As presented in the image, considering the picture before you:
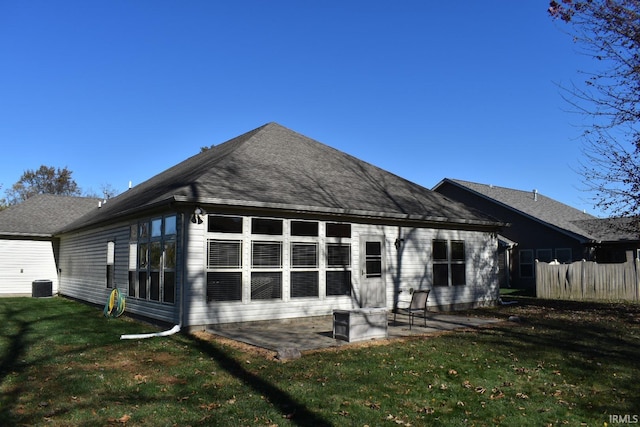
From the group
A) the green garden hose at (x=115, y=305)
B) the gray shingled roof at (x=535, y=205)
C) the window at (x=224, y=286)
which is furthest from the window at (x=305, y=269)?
the gray shingled roof at (x=535, y=205)

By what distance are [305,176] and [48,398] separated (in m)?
9.50

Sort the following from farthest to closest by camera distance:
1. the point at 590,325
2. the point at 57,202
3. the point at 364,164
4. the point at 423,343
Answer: the point at 57,202, the point at 364,164, the point at 590,325, the point at 423,343

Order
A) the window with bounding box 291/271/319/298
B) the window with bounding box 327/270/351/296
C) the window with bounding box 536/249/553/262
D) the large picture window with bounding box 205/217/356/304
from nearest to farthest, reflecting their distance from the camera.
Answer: the large picture window with bounding box 205/217/356/304
the window with bounding box 291/271/319/298
the window with bounding box 327/270/351/296
the window with bounding box 536/249/553/262

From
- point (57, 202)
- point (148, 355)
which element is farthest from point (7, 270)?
point (148, 355)

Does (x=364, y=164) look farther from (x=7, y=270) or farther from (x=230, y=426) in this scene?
(x=7, y=270)

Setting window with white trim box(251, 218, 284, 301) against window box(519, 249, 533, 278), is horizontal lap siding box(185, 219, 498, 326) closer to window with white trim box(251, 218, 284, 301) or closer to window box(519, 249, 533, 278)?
window with white trim box(251, 218, 284, 301)

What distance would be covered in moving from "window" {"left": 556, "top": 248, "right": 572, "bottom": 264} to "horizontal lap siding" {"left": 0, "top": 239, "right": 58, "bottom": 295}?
85.7 feet

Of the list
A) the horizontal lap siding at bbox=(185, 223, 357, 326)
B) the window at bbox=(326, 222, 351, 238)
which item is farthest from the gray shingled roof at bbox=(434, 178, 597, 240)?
the horizontal lap siding at bbox=(185, 223, 357, 326)

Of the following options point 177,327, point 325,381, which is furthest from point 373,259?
point 325,381

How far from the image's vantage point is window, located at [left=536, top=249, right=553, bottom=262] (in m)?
27.0

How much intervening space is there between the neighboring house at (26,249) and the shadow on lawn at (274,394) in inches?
709

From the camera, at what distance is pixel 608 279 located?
2055cm

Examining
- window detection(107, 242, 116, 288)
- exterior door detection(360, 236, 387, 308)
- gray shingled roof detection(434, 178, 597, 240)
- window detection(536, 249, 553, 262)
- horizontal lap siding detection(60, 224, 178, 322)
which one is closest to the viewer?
horizontal lap siding detection(60, 224, 178, 322)

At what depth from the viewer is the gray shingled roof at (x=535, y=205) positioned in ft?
90.3
